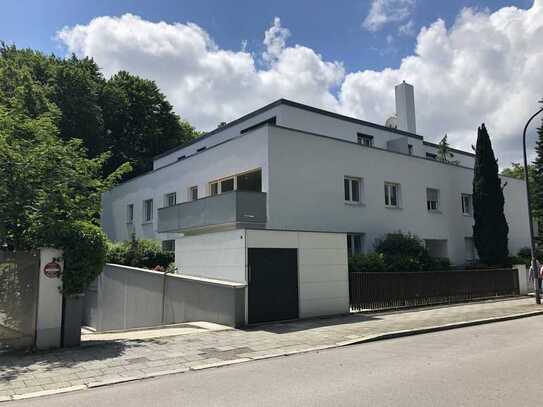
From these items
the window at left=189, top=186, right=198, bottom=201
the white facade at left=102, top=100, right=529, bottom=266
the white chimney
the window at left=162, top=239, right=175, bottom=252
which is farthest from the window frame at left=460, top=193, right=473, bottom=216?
the window at left=162, top=239, right=175, bottom=252

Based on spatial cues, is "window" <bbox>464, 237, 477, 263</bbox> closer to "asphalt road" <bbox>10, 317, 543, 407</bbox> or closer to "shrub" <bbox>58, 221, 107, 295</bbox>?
"asphalt road" <bbox>10, 317, 543, 407</bbox>

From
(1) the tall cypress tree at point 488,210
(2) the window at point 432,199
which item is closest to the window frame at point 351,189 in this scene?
(2) the window at point 432,199

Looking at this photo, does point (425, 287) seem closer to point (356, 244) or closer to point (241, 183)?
point (356, 244)

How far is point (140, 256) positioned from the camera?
2275cm

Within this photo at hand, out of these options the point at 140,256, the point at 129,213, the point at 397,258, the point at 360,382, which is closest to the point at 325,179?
the point at 397,258

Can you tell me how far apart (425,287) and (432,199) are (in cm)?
1014

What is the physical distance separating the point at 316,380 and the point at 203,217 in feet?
45.5

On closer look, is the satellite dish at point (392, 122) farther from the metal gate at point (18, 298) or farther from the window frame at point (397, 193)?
the metal gate at point (18, 298)

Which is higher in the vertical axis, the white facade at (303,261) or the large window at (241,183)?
the large window at (241,183)

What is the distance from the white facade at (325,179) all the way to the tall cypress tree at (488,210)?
1.26m

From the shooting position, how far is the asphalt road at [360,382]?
5660 mm

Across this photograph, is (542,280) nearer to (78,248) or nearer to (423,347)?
(423,347)

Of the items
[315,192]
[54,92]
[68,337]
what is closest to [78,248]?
[68,337]

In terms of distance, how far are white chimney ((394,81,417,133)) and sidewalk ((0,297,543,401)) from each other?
24.7 metres
